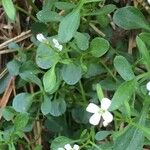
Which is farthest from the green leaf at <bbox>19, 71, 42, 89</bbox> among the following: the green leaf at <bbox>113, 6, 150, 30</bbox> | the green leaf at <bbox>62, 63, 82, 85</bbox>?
the green leaf at <bbox>113, 6, 150, 30</bbox>

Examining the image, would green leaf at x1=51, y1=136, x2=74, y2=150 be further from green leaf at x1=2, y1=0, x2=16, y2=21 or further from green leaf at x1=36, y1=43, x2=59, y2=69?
green leaf at x1=2, y1=0, x2=16, y2=21

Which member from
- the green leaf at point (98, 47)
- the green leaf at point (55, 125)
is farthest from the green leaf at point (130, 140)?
the green leaf at point (55, 125)

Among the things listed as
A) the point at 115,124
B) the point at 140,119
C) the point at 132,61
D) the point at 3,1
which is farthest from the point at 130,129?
the point at 3,1

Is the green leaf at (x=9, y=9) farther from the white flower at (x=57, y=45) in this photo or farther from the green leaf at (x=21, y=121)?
the green leaf at (x=21, y=121)

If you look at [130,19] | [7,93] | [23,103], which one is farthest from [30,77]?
[130,19]

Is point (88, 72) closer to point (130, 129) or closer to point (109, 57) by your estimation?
point (109, 57)

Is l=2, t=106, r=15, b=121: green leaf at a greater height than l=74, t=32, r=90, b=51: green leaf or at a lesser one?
lesser
